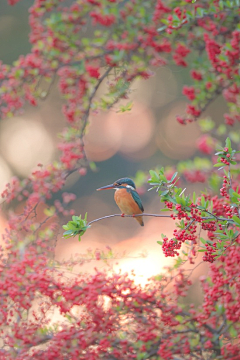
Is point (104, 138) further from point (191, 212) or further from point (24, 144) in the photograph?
point (191, 212)

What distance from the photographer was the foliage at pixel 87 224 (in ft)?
12.0

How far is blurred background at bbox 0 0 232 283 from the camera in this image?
1084 centimetres

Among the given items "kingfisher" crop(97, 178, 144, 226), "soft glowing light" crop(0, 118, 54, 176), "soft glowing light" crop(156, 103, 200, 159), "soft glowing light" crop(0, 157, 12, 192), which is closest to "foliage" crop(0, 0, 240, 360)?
"kingfisher" crop(97, 178, 144, 226)

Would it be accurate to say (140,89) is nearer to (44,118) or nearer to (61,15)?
(44,118)

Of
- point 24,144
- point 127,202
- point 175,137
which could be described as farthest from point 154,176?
point 175,137

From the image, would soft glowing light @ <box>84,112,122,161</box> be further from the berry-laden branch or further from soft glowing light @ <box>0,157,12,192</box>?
the berry-laden branch

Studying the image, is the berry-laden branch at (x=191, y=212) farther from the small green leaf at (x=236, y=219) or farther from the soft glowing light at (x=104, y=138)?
the soft glowing light at (x=104, y=138)

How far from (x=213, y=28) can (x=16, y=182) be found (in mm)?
2008

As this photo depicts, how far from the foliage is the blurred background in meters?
5.31

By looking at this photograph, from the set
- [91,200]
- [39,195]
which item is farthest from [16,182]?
[91,200]

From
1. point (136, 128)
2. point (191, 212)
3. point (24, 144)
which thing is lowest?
point (136, 128)

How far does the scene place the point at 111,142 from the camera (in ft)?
37.3

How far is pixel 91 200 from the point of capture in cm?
1133

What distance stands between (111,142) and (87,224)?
326 inches
